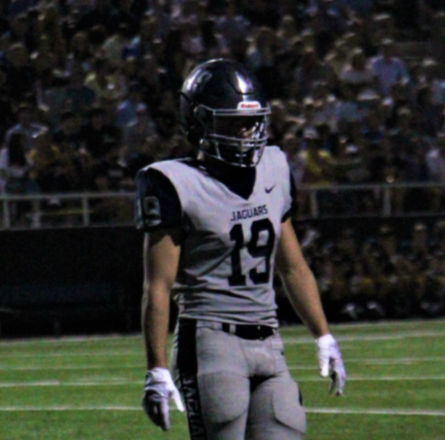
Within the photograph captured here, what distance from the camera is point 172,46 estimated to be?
15.2m

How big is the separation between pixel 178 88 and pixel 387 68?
287 cm

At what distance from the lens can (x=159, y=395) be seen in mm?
3566

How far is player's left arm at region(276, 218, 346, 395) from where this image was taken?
3.99 m

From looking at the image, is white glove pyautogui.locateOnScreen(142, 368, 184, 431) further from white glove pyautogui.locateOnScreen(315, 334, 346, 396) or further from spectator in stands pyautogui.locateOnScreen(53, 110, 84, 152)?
spectator in stands pyautogui.locateOnScreen(53, 110, 84, 152)

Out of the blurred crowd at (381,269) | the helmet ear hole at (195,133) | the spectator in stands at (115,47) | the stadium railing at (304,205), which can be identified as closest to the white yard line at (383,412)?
the helmet ear hole at (195,133)

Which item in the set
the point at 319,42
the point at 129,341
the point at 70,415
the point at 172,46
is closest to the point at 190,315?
the point at 70,415

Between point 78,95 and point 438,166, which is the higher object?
point 78,95

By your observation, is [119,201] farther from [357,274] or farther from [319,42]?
[319,42]

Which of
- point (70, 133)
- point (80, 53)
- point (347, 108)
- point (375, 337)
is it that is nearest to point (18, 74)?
point (80, 53)

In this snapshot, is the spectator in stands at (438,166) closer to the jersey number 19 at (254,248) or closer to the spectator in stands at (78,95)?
the spectator in stands at (78,95)

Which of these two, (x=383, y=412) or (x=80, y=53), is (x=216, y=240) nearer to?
(x=383, y=412)

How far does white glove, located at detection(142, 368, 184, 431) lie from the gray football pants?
8 centimetres

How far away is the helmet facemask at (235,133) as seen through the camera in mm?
3738

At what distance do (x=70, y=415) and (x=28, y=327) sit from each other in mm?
6602
